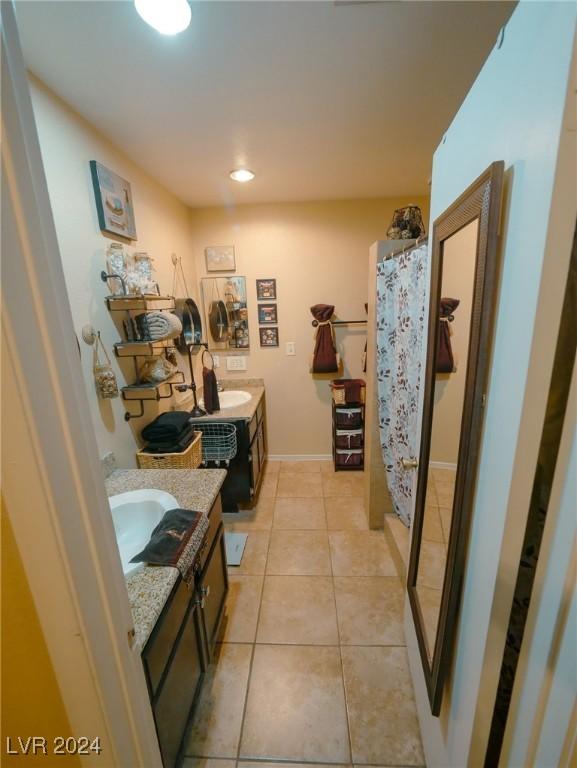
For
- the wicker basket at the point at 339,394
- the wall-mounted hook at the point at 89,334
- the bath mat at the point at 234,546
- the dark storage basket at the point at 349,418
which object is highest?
the wall-mounted hook at the point at 89,334

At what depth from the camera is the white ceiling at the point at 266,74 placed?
99 centimetres

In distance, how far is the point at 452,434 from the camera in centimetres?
93

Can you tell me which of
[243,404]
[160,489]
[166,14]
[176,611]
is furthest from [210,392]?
[166,14]

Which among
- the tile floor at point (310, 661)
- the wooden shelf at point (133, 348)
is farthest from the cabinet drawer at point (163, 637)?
the wooden shelf at point (133, 348)

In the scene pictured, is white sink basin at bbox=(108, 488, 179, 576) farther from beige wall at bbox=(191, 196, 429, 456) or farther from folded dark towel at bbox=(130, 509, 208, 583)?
beige wall at bbox=(191, 196, 429, 456)

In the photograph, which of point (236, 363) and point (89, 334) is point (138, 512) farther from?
point (236, 363)

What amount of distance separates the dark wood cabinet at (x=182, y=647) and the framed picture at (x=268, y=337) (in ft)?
6.22

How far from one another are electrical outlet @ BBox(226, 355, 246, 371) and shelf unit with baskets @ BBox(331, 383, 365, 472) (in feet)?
3.08

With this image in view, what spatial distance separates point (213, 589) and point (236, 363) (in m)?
2.09

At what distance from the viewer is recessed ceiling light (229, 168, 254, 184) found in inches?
82.0

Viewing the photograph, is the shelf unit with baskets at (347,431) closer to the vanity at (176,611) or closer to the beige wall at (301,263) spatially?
the beige wall at (301,263)

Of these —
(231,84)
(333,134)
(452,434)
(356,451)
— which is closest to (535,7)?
(452,434)

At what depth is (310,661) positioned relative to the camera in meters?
1.47

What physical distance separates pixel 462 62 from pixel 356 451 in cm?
265
